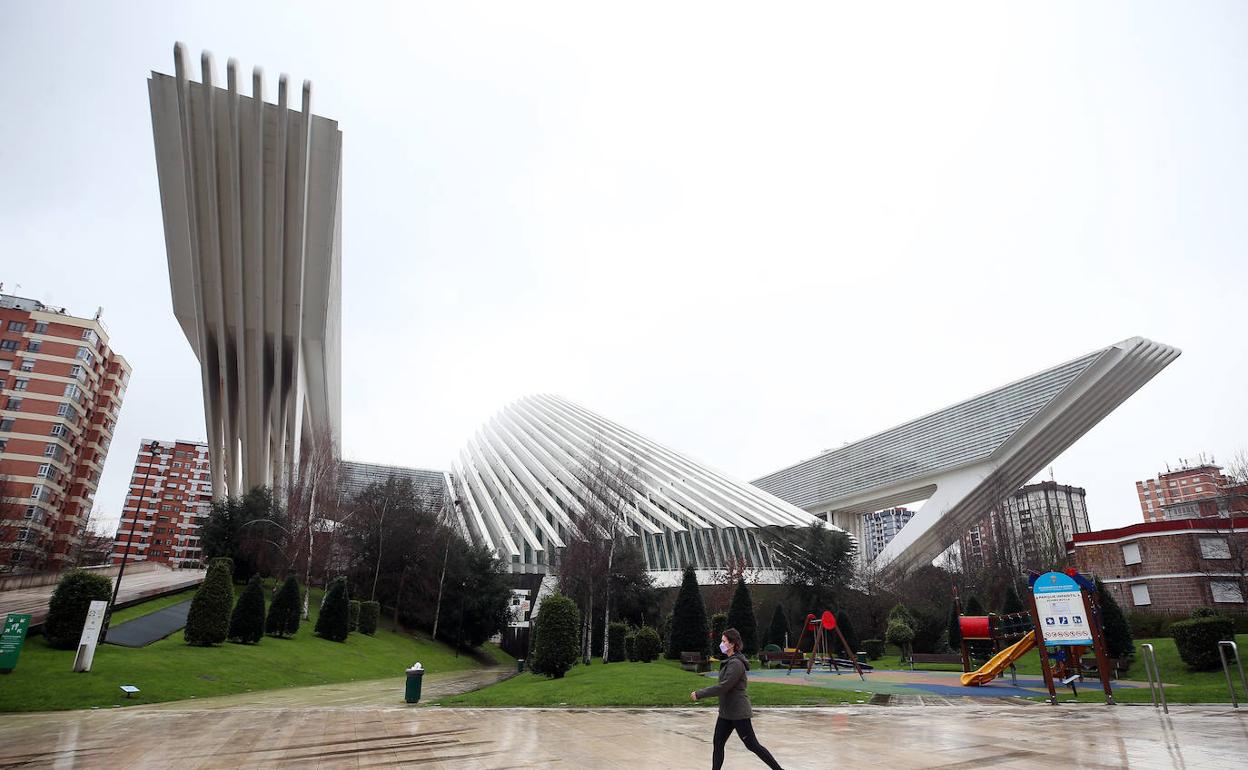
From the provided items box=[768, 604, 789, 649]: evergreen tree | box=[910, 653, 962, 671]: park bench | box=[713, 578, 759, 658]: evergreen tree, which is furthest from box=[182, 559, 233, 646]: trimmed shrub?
box=[910, 653, 962, 671]: park bench

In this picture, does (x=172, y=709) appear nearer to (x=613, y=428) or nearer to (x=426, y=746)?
(x=426, y=746)

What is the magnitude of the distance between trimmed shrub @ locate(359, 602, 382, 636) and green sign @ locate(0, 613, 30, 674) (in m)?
14.2

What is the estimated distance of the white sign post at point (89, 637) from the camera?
14094mm

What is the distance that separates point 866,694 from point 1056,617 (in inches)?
152

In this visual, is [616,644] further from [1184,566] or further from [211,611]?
[1184,566]

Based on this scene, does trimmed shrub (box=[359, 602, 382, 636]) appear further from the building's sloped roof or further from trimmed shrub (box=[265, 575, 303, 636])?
the building's sloped roof

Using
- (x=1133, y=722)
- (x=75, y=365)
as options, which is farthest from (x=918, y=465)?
(x=75, y=365)

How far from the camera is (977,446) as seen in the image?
44656 mm

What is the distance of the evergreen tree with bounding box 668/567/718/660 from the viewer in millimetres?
21141

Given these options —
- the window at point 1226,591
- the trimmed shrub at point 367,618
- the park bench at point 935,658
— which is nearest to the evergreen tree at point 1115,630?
the park bench at point 935,658

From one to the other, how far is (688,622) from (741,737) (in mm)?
17059

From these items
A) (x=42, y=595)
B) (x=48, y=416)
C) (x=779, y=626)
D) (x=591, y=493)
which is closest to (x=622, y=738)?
(x=591, y=493)

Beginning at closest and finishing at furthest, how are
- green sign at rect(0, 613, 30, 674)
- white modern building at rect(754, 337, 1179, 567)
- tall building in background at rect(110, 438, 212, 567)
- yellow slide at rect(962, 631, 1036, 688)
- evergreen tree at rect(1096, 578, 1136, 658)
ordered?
green sign at rect(0, 613, 30, 674)
yellow slide at rect(962, 631, 1036, 688)
evergreen tree at rect(1096, 578, 1136, 658)
white modern building at rect(754, 337, 1179, 567)
tall building in background at rect(110, 438, 212, 567)

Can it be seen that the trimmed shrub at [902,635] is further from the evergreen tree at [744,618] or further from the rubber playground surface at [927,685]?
the evergreen tree at [744,618]
